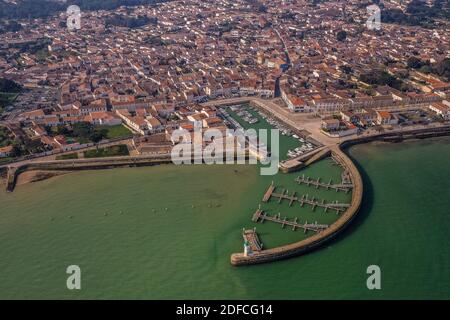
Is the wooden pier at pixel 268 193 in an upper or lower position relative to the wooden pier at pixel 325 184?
lower

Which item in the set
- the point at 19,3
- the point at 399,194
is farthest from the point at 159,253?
the point at 19,3

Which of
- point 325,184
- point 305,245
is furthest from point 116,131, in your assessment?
point 305,245

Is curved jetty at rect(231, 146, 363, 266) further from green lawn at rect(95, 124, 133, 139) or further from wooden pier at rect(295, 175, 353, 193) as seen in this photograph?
green lawn at rect(95, 124, 133, 139)

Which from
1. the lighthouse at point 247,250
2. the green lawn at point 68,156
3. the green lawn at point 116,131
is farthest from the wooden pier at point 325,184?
the green lawn at point 68,156

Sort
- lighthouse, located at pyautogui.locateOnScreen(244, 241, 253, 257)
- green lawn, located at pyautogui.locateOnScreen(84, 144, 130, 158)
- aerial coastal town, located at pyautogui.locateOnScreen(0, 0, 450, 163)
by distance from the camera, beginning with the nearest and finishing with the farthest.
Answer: lighthouse, located at pyautogui.locateOnScreen(244, 241, 253, 257) < green lawn, located at pyautogui.locateOnScreen(84, 144, 130, 158) < aerial coastal town, located at pyautogui.locateOnScreen(0, 0, 450, 163)

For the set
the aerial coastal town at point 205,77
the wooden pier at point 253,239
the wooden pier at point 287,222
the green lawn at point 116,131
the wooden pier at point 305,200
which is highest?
the aerial coastal town at point 205,77

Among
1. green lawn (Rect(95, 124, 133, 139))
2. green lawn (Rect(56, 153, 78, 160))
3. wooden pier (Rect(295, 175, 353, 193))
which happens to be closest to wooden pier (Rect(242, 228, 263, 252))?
wooden pier (Rect(295, 175, 353, 193))

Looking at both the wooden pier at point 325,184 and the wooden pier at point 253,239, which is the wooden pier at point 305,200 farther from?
the wooden pier at point 253,239
